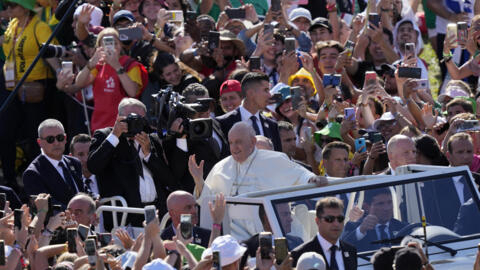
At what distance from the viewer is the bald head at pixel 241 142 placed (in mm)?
11180

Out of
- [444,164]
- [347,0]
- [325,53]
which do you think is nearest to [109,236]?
[444,164]

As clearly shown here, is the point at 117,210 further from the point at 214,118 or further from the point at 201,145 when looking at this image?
the point at 214,118

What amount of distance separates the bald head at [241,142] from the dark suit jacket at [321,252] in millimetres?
1872

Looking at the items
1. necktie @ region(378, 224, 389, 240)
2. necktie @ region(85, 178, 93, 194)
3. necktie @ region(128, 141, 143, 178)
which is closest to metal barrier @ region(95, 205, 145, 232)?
necktie @ region(128, 141, 143, 178)

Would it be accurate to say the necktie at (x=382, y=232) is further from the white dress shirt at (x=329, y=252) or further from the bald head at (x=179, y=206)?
the bald head at (x=179, y=206)

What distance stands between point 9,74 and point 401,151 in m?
5.23

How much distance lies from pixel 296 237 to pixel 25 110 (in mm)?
6007

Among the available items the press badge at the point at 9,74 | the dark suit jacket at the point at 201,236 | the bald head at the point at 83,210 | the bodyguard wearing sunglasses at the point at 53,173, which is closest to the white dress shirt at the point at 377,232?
the dark suit jacket at the point at 201,236

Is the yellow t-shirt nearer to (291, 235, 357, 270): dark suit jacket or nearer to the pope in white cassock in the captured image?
the pope in white cassock

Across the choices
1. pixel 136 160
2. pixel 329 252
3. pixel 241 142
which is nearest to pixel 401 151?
pixel 241 142

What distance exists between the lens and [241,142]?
11188 mm

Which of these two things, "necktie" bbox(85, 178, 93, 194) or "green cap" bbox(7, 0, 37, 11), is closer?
"necktie" bbox(85, 178, 93, 194)

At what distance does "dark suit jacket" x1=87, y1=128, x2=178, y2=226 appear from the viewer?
12.0 m

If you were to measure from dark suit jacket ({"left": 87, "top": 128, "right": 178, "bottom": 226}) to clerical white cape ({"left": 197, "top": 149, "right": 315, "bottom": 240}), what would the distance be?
0.93m
